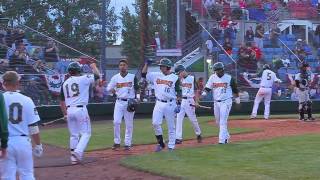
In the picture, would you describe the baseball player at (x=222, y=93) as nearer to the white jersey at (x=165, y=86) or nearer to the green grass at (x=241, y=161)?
the green grass at (x=241, y=161)

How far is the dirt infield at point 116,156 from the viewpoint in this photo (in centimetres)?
1025

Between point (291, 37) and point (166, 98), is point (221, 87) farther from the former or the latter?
point (291, 37)

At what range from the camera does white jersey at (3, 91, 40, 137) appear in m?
7.32

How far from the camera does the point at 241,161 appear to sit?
10984 mm

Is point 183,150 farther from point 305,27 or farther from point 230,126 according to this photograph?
point 305,27

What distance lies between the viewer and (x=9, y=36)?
27938 millimetres

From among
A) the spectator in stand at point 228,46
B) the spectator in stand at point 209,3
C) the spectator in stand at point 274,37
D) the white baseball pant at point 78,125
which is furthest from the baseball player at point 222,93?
the spectator in stand at point 209,3

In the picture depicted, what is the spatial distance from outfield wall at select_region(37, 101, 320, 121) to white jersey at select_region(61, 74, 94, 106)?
37.2ft

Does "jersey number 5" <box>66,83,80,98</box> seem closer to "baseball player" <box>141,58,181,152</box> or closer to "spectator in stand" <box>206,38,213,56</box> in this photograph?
"baseball player" <box>141,58,181,152</box>

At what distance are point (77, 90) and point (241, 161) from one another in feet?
12.2

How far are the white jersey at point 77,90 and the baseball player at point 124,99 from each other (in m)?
1.92

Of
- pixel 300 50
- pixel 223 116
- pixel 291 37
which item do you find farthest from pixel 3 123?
pixel 291 37

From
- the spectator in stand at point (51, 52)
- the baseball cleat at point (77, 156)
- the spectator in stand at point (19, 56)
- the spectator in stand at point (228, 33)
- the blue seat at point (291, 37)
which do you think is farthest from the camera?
the blue seat at point (291, 37)

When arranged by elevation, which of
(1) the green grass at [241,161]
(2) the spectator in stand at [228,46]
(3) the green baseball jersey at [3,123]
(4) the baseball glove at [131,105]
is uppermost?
(2) the spectator in stand at [228,46]
